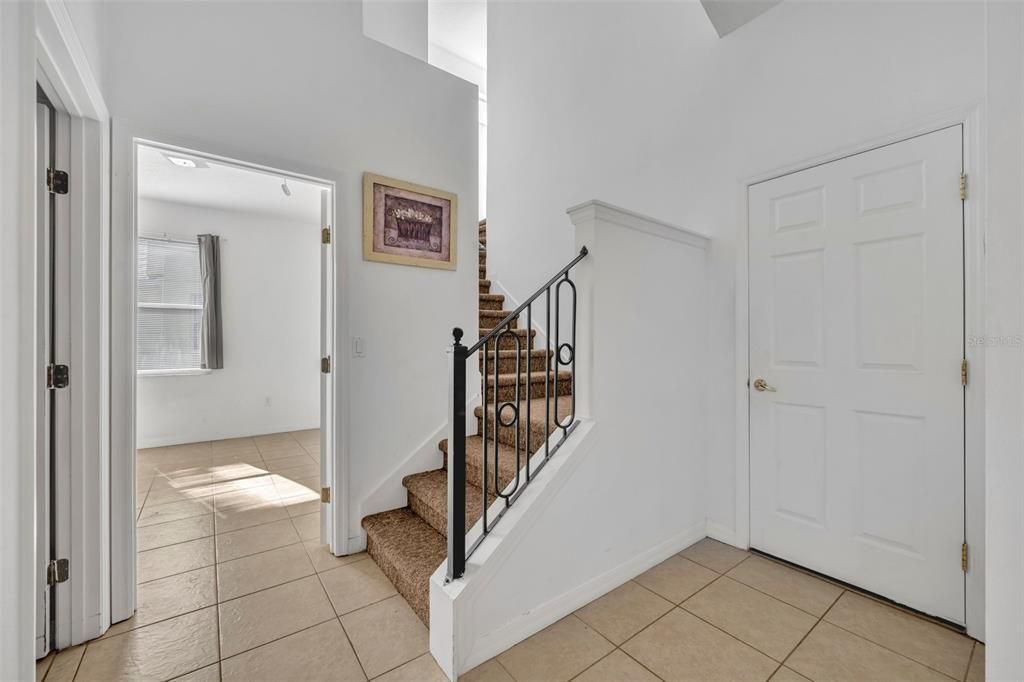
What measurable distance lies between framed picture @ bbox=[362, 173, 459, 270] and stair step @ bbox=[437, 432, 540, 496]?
1147 mm

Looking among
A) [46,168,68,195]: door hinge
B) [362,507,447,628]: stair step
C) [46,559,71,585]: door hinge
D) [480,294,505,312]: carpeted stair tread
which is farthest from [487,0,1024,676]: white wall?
[46,559,71,585]: door hinge

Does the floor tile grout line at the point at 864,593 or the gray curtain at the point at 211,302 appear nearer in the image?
the floor tile grout line at the point at 864,593

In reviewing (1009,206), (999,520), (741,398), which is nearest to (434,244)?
(741,398)

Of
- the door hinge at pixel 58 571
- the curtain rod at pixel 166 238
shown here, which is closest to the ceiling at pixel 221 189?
the curtain rod at pixel 166 238

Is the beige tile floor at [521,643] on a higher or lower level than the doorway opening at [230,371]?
lower

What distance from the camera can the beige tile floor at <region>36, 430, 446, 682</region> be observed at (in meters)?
1.56

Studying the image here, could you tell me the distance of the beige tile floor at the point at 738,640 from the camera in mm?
1526

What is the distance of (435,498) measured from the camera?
229 cm

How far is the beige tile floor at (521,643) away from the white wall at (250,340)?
9.16 ft

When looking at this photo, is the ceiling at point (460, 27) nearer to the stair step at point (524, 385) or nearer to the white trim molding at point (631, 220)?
the white trim molding at point (631, 220)

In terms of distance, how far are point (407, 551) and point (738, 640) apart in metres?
1.47

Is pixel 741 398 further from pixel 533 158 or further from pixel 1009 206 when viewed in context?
pixel 533 158

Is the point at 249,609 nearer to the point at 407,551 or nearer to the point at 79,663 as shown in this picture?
the point at 79,663

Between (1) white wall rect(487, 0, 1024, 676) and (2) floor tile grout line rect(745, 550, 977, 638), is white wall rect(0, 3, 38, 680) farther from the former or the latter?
(2) floor tile grout line rect(745, 550, 977, 638)
